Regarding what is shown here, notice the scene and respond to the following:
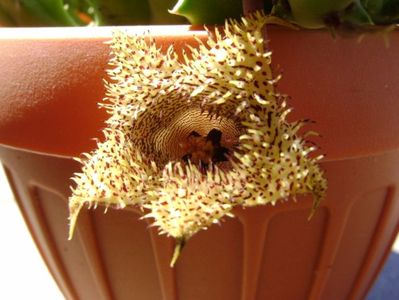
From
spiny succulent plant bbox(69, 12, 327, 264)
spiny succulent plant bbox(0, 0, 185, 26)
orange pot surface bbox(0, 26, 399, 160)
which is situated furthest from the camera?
spiny succulent plant bbox(0, 0, 185, 26)

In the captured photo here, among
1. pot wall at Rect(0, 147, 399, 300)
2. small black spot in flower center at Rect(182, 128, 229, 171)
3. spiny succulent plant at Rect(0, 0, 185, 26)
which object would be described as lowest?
pot wall at Rect(0, 147, 399, 300)

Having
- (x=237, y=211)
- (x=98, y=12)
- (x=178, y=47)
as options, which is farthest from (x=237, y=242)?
(x=98, y=12)

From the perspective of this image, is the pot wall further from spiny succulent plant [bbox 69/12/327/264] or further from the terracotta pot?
spiny succulent plant [bbox 69/12/327/264]

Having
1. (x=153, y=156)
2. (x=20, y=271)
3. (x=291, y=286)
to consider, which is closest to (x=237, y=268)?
(x=291, y=286)

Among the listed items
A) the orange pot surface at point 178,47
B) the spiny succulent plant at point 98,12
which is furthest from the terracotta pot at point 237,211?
the spiny succulent plant at point 98,12

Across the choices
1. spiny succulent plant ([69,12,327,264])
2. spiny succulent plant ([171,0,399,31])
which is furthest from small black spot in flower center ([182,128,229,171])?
spiny succulent plant ([171,0,399,31])

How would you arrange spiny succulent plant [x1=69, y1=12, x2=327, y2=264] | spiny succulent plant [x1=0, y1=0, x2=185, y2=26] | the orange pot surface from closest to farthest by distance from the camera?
spiny succulent plant [x1=69, y1=12, x2=327, y2=264] → the orange pot surface → spiny succulent plant [x1=0, y1=0, x2=185, y2=26]

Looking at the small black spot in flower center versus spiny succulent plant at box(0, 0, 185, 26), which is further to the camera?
spiny succulent plant at box(0, 0, 185, 26)
